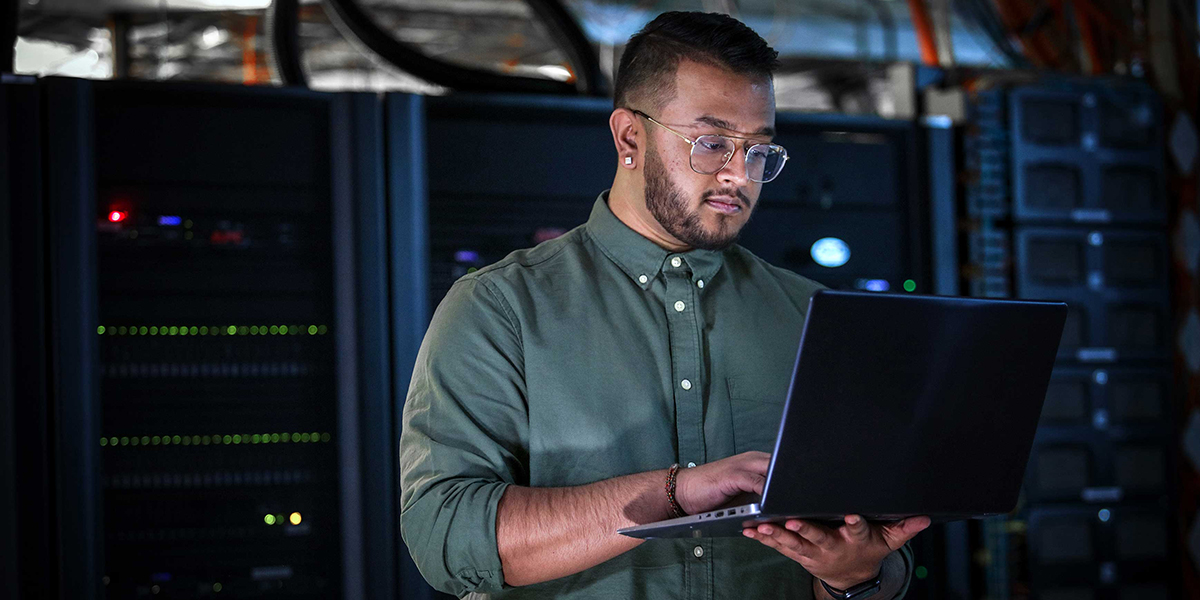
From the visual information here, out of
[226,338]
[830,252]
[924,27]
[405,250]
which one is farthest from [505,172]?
[924,27]

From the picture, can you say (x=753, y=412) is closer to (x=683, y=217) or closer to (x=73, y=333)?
(x=683, y=217)

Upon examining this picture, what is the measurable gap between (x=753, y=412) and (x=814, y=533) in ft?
1.13

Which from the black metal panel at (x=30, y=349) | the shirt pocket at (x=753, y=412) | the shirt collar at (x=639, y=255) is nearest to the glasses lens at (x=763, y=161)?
the shirt collar at (x=639, y=255)

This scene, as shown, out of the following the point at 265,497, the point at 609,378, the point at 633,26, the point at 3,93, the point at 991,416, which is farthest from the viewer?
the point at 633,26

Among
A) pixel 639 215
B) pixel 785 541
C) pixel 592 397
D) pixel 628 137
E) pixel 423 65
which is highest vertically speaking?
pixel 423 65

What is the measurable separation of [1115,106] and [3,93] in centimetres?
227

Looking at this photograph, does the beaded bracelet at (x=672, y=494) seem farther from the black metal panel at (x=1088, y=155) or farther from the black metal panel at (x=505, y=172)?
the black metal panel at (x=1088, y=155)

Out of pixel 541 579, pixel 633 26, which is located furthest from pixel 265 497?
pixel 633 26

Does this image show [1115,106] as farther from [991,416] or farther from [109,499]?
[109,499]

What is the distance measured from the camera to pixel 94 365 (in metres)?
1.78

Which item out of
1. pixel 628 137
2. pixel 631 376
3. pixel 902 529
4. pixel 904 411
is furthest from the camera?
pixel 628 137

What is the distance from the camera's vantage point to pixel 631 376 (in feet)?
4.21

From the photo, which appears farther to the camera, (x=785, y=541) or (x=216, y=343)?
(x=216, y=343)

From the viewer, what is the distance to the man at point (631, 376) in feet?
3.66
